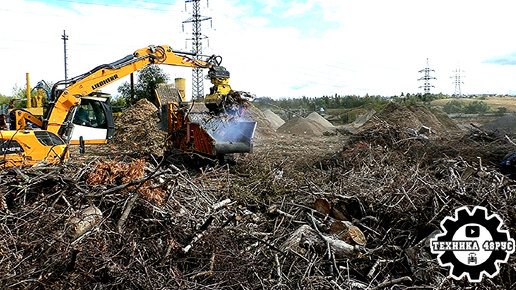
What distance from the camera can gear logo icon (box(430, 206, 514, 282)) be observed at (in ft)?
12.9

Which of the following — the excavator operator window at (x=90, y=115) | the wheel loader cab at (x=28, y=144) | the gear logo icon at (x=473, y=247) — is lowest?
the gear logo icon at (x=473, y=247)

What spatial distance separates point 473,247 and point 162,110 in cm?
806

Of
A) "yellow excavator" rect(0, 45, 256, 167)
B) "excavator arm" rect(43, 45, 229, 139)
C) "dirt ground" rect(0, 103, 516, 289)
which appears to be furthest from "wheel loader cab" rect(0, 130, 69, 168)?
"dirt ground" rect(0, 103, 516, 289)

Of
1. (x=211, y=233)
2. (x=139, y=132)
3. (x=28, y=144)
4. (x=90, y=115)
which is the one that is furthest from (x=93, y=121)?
(x=211, y=233)

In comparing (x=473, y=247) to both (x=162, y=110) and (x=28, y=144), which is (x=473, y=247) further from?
(x=162, y=110)

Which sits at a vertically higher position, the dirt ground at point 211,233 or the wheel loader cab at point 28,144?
the wheel loader cab at point 28,144

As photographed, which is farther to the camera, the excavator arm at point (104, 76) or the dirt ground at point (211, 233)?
the excavator arm at point (104, 76)

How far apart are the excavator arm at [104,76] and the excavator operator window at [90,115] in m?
0.72

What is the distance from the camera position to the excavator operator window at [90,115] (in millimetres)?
10625

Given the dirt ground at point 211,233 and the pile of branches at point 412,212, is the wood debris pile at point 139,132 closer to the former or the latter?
the dirt ground at point 211,233

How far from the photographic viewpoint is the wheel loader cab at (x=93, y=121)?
418 inches

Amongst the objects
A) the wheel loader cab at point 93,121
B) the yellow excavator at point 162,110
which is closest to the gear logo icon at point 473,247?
the yellow excavator at point 162,110

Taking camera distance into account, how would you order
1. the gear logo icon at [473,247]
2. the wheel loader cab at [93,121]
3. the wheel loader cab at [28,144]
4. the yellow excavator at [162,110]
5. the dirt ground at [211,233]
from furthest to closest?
the wheel loader cab at [93,121], the yellow excavator at [162,110], the wheel loader cab at [28,144], the gear logo icon at [473,247], the dirt ground at [211,233]

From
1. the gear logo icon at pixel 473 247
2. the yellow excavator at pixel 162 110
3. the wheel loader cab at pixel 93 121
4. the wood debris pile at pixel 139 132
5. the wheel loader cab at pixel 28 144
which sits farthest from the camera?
the wood debris pile at pixel 139 132
